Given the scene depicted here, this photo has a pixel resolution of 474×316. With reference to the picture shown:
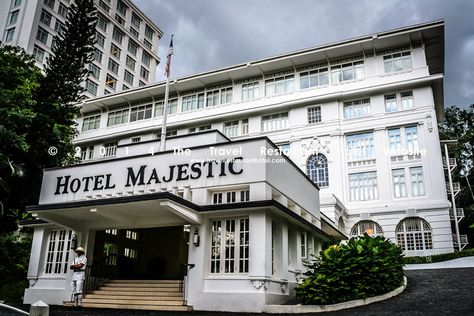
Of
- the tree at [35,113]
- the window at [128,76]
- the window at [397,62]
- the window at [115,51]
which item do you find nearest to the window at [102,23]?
the window at [115,51]

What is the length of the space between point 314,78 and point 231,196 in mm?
20866

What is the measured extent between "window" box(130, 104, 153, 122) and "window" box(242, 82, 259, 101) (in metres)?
8.62

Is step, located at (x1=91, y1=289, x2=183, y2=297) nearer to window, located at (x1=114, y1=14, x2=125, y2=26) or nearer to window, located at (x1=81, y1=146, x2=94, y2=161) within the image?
window, located at (x1=81, y1=146, x2=94, y2=161)

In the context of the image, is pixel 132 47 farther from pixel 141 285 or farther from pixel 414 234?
pixel 141 285

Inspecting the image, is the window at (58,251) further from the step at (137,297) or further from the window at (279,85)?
the window at (279,85)

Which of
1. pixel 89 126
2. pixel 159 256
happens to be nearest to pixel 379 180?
pixel 159 256

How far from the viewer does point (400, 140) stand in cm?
2802

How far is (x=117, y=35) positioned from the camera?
5600 centimetres

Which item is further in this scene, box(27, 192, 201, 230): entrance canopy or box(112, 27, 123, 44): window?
box(112, 27, 123, 44): window

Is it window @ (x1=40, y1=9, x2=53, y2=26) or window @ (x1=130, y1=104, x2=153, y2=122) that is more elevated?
window @ (x1=40, y1=9, x2=53, y2=26)

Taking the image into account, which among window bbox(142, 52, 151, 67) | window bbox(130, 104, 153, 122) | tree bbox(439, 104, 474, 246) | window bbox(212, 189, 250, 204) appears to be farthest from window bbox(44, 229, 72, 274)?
window bbox(142, 52, 151, 67)

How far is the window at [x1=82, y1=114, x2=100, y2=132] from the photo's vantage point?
1554 inches

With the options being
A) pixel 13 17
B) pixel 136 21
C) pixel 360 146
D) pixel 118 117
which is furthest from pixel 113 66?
pixel 360 146

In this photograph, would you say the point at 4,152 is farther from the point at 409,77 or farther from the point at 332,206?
the point at 409,77
